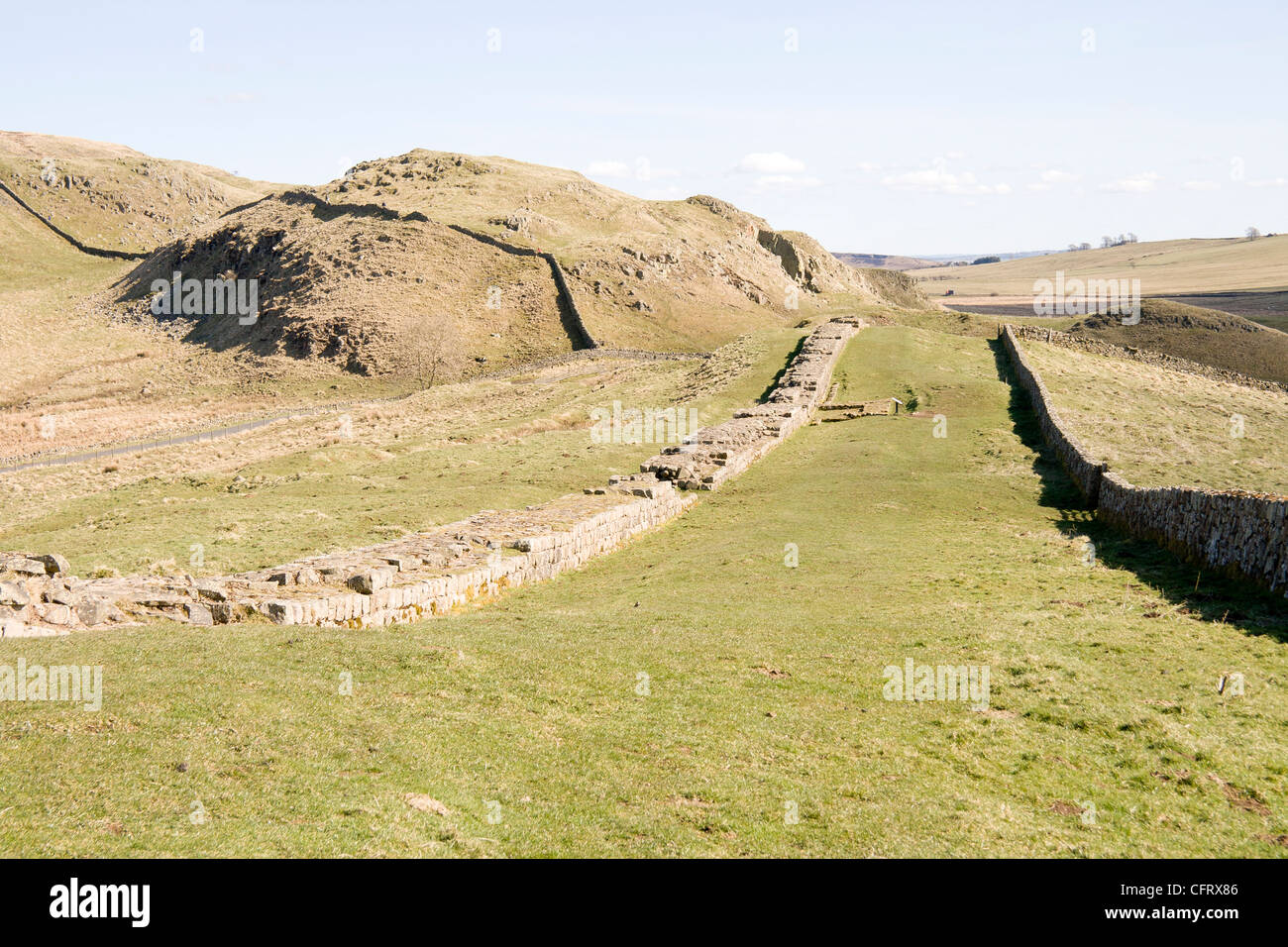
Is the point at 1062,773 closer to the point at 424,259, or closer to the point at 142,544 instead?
the point at 142,544

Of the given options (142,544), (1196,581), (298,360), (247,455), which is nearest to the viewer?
(1196,581)

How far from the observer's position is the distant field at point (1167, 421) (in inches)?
1391

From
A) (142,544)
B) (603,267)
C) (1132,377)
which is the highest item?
(603,267)

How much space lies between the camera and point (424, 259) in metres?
107

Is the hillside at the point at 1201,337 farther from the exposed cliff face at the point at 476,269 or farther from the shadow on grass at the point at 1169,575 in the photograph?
the shadow on grass at the point at 1169,575

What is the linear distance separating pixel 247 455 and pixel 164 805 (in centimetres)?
4826

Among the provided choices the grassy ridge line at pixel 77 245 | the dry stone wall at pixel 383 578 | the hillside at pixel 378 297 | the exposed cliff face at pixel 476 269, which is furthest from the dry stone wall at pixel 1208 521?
the grassy ridge line at pixel 77 245

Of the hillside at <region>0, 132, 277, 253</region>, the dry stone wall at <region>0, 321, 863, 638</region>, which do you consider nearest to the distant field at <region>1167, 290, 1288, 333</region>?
the dry stone wall at <region>0, 321, 863, 638</region>

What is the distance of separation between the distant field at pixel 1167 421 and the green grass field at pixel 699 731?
1590cm

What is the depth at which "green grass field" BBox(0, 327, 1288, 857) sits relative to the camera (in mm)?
9391

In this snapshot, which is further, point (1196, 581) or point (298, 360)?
point (298, 360)

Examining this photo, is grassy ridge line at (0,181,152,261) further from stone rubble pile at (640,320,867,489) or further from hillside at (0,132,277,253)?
stone rubble pile at (640,320,867,489)

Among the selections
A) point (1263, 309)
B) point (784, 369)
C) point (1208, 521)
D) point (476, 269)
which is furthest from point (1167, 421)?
point (1263, 309)
